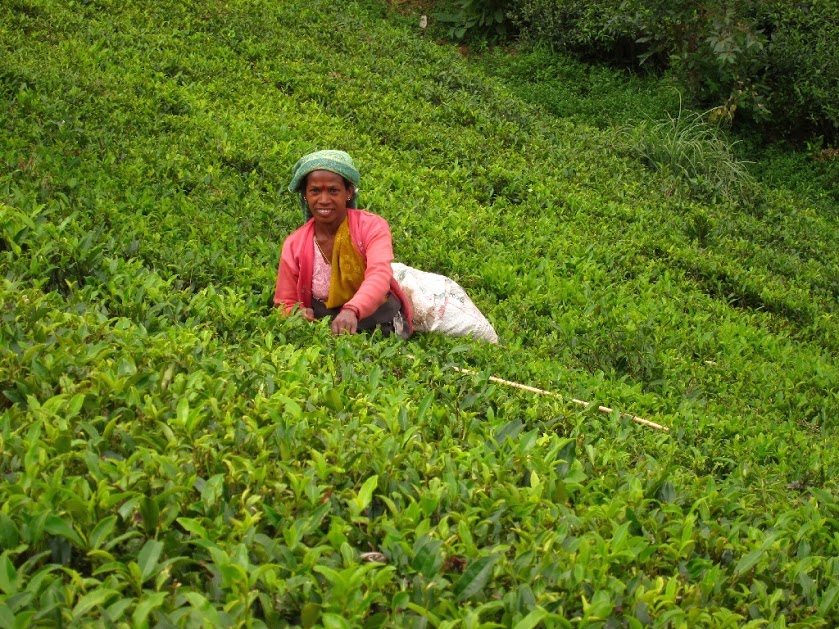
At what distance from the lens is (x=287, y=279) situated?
4.65 meters

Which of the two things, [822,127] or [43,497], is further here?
[822,127]

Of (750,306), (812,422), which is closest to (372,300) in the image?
(812,422)

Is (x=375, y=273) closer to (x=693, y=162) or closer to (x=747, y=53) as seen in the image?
(x=693, y=162)

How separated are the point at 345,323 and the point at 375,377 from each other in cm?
90

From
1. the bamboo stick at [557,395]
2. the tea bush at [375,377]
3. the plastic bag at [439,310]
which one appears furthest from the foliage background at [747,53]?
the bamboo stick at [557,395]

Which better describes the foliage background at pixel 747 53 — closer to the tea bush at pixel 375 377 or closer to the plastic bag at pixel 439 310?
the tea bush at pixel 375 377

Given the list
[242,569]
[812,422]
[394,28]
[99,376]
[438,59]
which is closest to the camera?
[242,569]

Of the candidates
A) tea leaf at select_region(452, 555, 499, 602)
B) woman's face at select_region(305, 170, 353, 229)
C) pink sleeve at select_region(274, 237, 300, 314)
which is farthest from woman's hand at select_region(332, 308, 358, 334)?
tea leaf at select_region(452, 555, 499, 602)

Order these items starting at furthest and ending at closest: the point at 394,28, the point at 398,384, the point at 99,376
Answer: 1. the point at 394,28
2. the point at 398,384
3. the point at 99,376

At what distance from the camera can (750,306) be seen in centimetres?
672

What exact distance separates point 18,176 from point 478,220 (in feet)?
10.5

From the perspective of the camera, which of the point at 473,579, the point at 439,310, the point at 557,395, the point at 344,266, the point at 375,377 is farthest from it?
the point at 439,310

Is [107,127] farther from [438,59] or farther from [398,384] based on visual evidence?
[438,59]

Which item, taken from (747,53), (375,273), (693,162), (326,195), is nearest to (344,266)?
(375,273)
